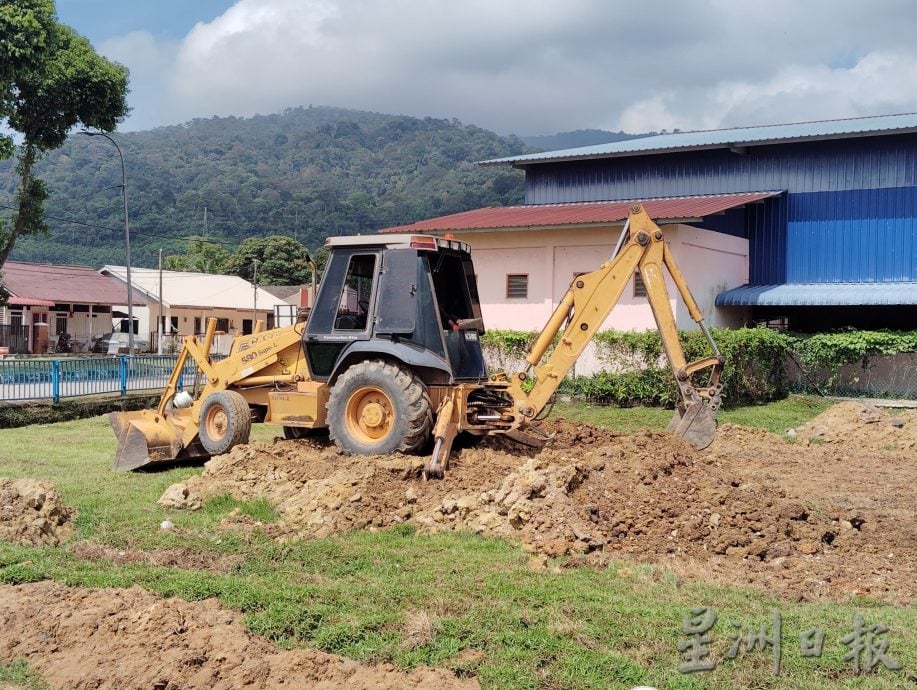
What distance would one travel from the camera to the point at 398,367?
1040 cm

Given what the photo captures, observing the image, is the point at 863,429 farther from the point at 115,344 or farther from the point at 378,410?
the point at 115,344

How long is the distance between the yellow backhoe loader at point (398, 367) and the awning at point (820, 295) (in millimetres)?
11674

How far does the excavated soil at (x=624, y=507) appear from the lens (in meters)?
7.34

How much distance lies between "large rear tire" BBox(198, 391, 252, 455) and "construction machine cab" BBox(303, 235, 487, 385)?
3.69 feet

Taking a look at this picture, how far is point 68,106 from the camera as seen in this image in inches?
1051

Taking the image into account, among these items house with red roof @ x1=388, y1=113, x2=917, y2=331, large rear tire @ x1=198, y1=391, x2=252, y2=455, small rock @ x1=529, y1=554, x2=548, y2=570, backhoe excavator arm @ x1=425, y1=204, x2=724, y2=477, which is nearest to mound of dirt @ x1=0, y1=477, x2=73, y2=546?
large rear tire @ x1=198, y1=391, x2=252, y2=455

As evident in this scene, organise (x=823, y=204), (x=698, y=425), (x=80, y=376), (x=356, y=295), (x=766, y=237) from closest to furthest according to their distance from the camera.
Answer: (x=356, y=295) < (x=698, y=425) < (x=80, y=376) < (x=823, y=204) < (x=766, y=237)

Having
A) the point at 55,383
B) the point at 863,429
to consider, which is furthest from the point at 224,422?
the point at 863,429

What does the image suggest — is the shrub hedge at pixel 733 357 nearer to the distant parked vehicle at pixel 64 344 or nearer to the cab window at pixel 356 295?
the cab window at pixel 356 295

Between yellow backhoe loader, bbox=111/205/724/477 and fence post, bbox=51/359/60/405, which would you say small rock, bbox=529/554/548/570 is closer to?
yellow backhoe loader, bbox=111/205/724/477

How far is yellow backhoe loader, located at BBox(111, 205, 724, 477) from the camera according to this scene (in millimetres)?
10398

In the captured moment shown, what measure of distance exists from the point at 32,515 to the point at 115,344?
130ft

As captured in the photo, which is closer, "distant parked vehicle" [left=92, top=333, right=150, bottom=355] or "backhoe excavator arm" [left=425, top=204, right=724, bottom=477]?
"backhoe excavator arm" [left=425, top=204, right=724, bottom=477]

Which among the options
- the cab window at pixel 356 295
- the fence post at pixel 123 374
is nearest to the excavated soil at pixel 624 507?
the cab window at pixel 356 295
